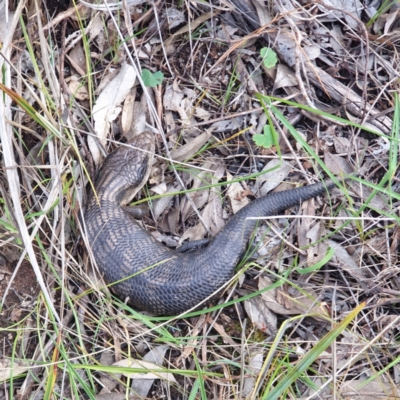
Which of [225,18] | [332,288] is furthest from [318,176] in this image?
[225,18]

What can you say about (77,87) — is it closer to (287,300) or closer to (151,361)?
(151,361)

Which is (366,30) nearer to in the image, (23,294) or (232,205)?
(232,205)

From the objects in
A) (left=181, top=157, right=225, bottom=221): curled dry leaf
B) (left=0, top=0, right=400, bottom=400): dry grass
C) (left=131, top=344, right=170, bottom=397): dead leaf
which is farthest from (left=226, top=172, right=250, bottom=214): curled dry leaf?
(left=131, top=344, right=170, bottom=397): dead leaf

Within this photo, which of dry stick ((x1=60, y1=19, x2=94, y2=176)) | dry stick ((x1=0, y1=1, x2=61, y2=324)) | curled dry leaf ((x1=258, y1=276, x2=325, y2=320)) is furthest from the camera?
dry stick ((x1=60, y1=19, x2=94, y2=176))

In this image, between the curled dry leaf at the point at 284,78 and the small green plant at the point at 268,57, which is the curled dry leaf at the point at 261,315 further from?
the small green plant at the point at 268,57

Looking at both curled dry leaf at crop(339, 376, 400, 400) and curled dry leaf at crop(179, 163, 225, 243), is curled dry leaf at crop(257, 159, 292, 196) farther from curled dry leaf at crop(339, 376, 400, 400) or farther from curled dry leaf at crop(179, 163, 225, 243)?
curled dry leaf at crop(339, 376, 400, 400)

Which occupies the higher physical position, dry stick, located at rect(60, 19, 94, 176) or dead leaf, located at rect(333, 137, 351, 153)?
dry stick, located at rect(60, 19, 94, 176)

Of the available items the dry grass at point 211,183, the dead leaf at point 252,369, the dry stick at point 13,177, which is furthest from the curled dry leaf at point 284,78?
the dead leaf at point 252,369
